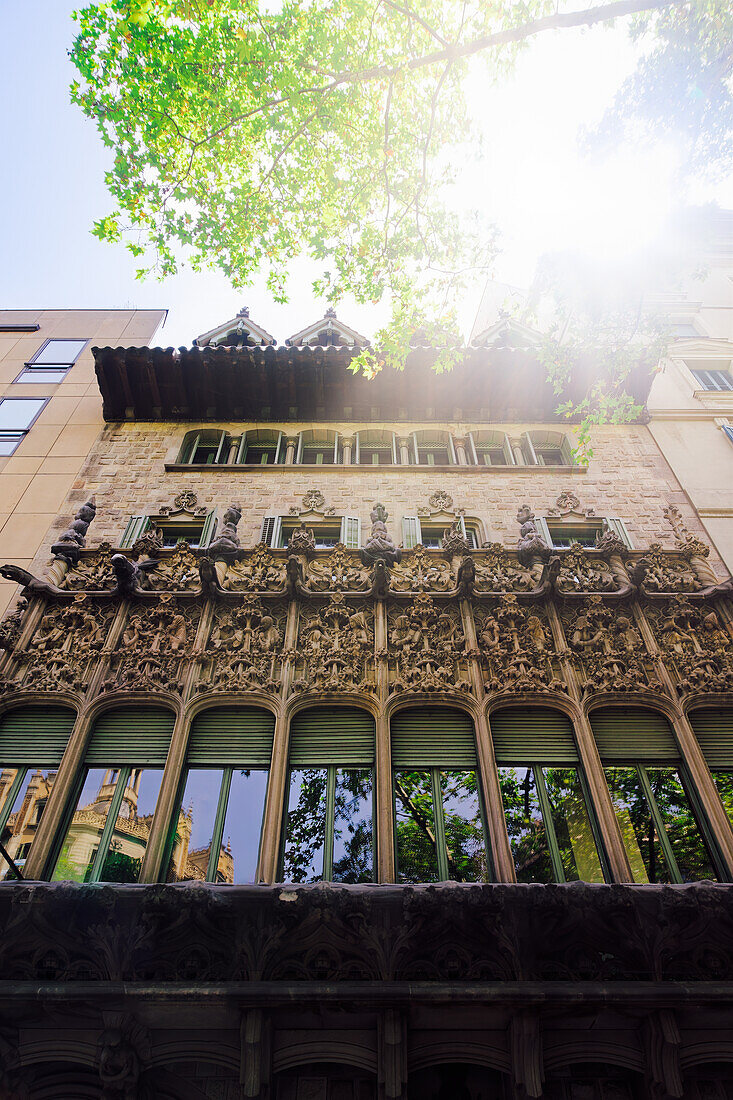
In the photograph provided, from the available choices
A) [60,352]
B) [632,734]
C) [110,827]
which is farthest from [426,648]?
[60,352]

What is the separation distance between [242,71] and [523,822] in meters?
12.7

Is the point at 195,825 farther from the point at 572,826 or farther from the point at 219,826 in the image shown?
the point at 572,826

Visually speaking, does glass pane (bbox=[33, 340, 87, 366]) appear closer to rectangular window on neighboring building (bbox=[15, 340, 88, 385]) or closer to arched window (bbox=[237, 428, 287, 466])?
rectangular window on neighboring building (bbox=[15, 340, 88, 385])

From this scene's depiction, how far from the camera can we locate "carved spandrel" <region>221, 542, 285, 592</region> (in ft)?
35.6

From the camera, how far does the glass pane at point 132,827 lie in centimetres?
799

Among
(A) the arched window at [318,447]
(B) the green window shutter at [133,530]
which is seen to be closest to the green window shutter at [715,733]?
(A) the arched window at [318,447]

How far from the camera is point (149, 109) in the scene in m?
11.3

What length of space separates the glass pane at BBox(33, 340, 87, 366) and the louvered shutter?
8.46 m

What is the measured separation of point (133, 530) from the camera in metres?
13.5

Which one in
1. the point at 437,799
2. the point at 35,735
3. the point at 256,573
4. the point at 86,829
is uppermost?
the point at 256,573

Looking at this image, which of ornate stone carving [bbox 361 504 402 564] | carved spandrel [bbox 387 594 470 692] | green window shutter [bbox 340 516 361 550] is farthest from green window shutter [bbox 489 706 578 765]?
green window shutter [bbox 340 516 361 550]

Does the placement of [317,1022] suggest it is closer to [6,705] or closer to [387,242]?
[6,705]

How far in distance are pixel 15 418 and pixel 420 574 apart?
444 inches

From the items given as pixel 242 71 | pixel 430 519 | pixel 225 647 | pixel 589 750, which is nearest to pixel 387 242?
pixel 242 71
